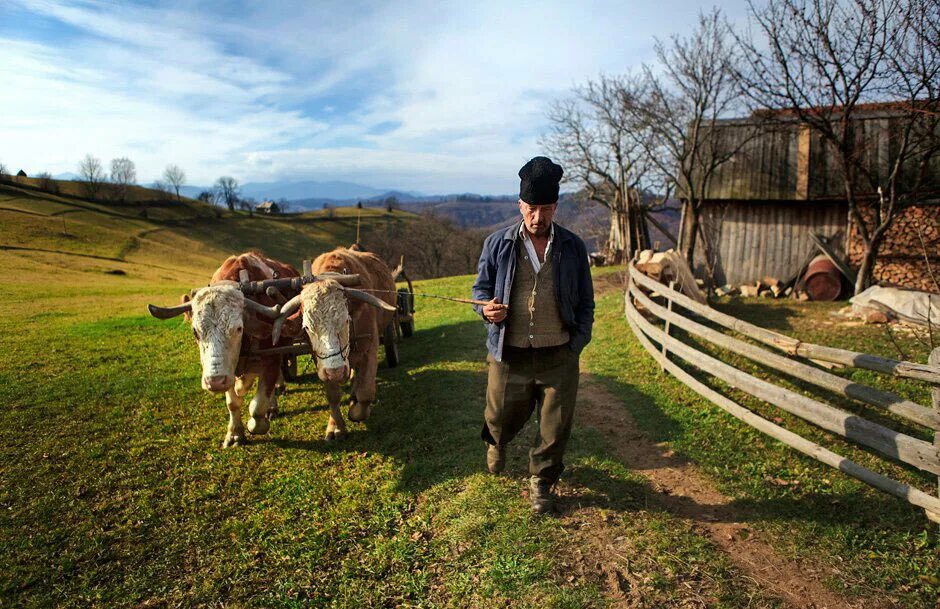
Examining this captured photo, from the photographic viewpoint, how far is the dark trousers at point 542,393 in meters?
3.98

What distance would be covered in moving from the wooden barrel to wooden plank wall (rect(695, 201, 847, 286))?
1131mm

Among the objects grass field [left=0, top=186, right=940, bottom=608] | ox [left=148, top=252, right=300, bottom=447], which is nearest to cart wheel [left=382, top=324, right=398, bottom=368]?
grass field [left=0, top=186, right=940, bottom=608]

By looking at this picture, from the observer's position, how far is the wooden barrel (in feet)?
45.4

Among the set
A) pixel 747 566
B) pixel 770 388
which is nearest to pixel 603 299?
pixel 770 388

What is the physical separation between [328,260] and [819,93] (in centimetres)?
1136

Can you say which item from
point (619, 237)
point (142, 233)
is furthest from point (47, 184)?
point (619, 237)

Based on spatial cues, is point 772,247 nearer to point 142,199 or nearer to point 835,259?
point 835,259

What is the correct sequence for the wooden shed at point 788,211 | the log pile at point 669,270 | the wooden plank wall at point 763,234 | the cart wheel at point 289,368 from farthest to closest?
the wooden plank wall at point 763,234 → the wooden shed at point 788,211 → the log pile at point 669,270 → the cart wheel at point 289,368

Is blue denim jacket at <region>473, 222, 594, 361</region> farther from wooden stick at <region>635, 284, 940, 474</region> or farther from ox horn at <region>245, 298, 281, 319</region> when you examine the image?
ox horn at <region>245, 298, 281, 319</region>

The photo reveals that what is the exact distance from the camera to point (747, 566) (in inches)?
139

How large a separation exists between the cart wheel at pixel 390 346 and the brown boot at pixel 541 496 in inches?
171

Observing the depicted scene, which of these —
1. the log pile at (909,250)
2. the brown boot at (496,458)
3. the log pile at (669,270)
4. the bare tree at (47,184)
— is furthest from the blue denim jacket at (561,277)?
the bare tree at (47,184)

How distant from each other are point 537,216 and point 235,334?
3279 millimetres

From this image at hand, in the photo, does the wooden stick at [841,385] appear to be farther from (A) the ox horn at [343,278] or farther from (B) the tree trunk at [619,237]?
(B) the tree trunk at [619,237]
